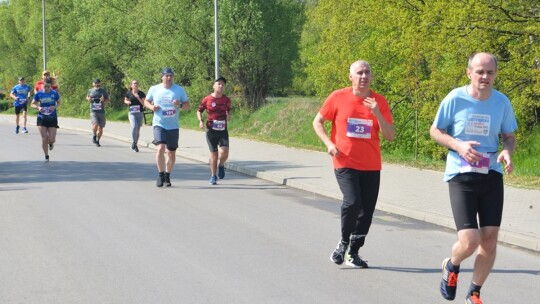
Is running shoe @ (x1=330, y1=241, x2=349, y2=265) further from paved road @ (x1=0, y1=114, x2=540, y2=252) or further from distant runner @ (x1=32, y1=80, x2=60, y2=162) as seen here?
distant runner @ (x1=32, y1=80, x2=60, y2=162)

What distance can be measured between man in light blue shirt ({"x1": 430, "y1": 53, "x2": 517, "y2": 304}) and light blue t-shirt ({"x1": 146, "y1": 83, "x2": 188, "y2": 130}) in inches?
314

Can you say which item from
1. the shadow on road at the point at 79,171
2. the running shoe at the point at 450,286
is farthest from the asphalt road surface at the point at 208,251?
the shadow on road at the point at 79,171

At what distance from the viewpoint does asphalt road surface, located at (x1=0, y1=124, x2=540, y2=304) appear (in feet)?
21.5

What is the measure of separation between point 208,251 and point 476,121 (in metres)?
3.25

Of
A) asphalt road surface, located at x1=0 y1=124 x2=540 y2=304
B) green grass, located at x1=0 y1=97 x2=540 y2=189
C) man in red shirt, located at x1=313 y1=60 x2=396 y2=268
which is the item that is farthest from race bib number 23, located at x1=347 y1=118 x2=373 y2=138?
green grass, located at x1=0 y1=97 x2=540 y2=189

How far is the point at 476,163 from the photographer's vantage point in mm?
5867

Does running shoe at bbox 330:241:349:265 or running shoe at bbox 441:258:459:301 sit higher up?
running shoe at bbox 441:258:459:301

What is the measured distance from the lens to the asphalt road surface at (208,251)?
21.5 feet

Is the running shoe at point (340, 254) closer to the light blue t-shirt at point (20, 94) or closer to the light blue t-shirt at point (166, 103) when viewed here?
the light blue t-shirt at point (166, 103)

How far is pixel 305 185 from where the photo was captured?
543 inches

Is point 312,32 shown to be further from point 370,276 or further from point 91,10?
point 370,276

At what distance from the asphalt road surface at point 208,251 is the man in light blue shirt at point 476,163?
21.1 inches

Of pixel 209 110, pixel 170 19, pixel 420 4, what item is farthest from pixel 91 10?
pixel 209 110

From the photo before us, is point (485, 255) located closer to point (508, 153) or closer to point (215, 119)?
point (508, 153)
